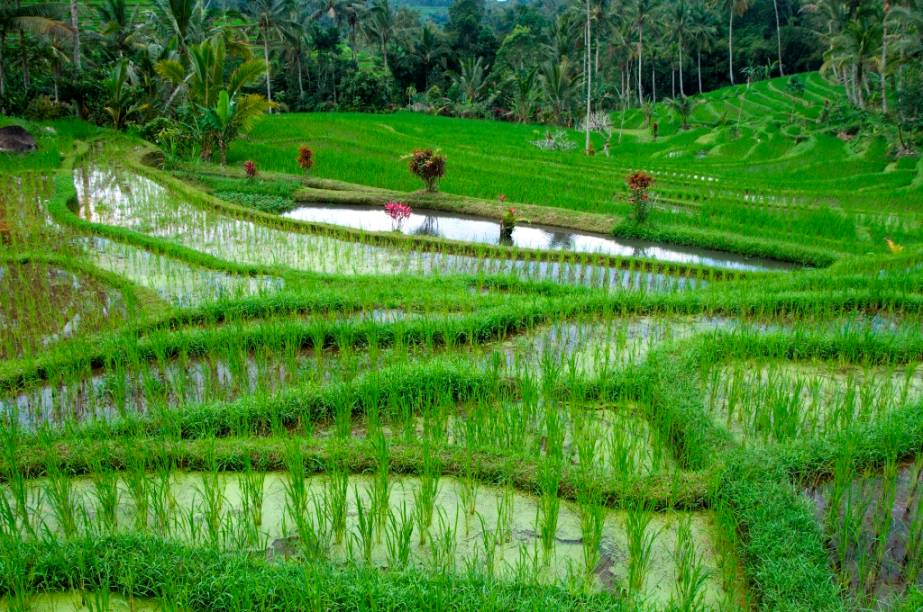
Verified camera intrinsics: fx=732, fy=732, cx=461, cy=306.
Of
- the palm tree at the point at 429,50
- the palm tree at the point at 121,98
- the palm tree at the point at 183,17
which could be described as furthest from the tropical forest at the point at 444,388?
the palm tree at the point at 429,50

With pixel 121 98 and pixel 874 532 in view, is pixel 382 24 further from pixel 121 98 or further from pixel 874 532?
pixel 874 532

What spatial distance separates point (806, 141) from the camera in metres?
22.0

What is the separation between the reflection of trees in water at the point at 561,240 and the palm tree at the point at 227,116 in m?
6.99

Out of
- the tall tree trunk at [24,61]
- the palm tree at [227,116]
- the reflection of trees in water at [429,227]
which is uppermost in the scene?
the tall tree trunk at [24,61]

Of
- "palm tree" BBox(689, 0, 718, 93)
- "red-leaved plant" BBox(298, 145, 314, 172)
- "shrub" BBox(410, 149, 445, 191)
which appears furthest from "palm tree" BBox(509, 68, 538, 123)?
"shrub" BBox(410, 149, 445, 191)

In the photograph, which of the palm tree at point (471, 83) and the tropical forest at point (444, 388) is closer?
the tropical forest at point (444, 388)

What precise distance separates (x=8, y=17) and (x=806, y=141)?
20964 mm

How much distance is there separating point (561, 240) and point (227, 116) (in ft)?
23.9

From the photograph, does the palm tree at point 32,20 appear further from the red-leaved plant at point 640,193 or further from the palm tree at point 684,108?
the palm tree at point 684,108

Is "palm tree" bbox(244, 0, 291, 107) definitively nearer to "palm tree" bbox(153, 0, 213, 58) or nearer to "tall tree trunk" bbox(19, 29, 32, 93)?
"palm tree" bbox(153, 0, 213, 58)

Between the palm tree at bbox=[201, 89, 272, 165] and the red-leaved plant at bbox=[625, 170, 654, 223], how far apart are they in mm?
7812

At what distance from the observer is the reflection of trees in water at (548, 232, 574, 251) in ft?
30.6

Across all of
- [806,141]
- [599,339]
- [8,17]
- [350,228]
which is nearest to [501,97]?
[806,141]

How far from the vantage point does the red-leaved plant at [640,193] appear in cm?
927
